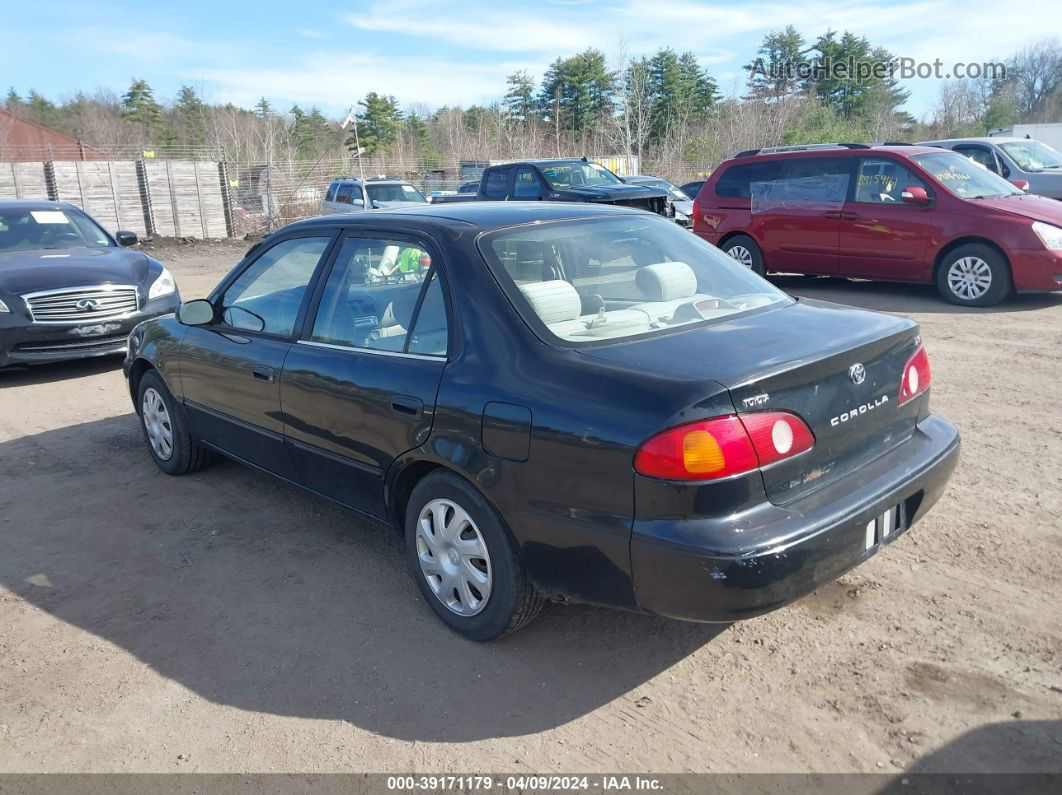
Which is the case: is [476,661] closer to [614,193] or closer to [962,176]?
[962,176]

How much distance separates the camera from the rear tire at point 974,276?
31.4 ft

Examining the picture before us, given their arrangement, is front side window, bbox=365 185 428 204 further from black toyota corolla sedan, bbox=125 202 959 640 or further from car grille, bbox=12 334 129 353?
black toyota corolla sedan, bbox=125 202 959 640

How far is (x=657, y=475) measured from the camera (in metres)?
2.76

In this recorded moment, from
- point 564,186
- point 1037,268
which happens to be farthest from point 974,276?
point 564,186

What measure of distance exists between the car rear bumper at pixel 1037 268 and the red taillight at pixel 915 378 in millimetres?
6834

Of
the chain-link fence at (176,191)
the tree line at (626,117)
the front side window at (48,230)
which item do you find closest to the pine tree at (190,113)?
the tree line at (626,117)

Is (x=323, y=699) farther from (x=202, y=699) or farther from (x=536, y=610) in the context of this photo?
(x=536, y=610)

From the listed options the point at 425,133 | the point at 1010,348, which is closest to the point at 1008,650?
the point at 1010,348

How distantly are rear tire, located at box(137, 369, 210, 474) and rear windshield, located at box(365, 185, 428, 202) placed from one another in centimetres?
1489

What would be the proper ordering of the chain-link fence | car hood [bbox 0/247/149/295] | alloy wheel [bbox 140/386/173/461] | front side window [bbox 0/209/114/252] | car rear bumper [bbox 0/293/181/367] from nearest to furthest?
alloy wheel [bbox 140/386/173/461] → car rear bumper [bbox 0/293/181/367] → car hood [bbox 0/247/149/295] → front side window [bbox 0/209/114/252] → the chain-link fence

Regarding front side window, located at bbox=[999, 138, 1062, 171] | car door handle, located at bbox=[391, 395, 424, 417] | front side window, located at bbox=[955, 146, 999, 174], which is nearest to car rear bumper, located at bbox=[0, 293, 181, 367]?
car door handle, located at bbox=[391, 395, 424, 417]

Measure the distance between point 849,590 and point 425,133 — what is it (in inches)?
2664

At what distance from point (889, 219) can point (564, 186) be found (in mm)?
6749

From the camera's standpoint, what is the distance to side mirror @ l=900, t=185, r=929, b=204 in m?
9.91
